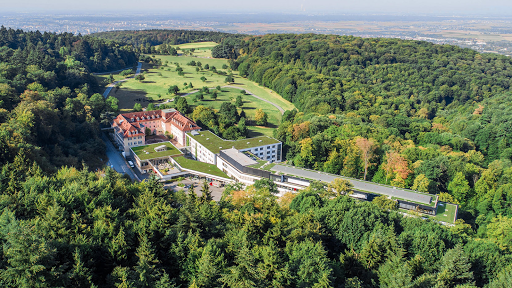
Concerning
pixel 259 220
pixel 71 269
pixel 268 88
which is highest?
pixel 71 269

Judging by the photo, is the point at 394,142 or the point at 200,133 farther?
the point at 200,133

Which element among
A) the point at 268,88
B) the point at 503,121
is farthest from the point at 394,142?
the point at 268,88

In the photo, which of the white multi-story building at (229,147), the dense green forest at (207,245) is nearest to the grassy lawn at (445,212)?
the dense green forest at (207,245)

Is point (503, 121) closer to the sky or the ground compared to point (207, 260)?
closer to the ground

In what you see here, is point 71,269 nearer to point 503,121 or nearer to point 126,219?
point 126,219

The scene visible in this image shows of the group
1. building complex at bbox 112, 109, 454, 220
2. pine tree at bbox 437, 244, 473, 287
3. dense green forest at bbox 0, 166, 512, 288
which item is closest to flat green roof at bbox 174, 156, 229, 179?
building complex at bbox 112, 109, 454, 220

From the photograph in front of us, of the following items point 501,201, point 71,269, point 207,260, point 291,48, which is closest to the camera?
point 71,269
